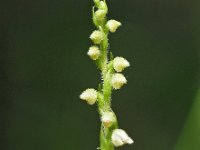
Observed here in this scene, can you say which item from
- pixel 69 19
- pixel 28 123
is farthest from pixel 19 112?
pixel 69 19

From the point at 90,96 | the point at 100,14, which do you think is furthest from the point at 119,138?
the point at 100,14

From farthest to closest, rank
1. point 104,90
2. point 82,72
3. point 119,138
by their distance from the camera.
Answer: point 82,72, point 104,90, point 119,138

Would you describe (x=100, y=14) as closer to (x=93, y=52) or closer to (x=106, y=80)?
(x=93, y=52)

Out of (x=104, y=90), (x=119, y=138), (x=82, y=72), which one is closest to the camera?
(x=119, y=138)

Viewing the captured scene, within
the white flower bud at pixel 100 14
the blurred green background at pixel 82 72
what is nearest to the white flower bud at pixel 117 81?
the white flower bud at pixel 100 14

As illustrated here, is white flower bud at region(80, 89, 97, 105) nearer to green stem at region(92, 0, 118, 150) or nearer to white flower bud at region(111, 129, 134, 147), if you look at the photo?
green stem at region(92, 0, 118, 150)

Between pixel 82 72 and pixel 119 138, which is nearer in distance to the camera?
pixel 119 138
